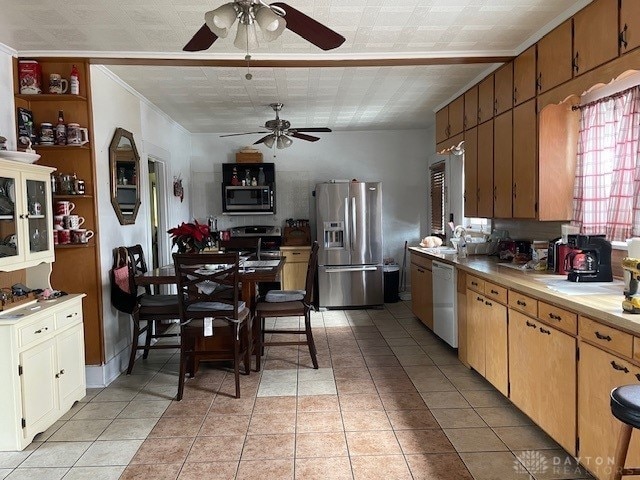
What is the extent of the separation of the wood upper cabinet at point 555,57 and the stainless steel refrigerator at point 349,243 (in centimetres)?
326

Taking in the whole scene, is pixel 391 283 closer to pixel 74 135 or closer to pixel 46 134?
pixel 74 135

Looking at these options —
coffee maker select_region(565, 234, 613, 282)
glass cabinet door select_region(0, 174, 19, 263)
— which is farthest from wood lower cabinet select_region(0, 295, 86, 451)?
coffee maker select_region(565, 234, 613, 282)

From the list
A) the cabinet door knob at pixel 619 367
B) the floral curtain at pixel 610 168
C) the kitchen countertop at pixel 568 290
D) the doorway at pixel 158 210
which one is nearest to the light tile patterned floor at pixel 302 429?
the cabinet door knob at pixel 619 367

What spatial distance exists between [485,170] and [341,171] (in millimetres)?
3092

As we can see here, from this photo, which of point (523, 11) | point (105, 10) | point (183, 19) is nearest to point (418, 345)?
point (523, 11)

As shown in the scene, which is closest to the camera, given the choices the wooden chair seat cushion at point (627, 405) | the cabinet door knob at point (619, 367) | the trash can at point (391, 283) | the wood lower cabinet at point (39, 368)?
the wooden chair seat cushion at point (627, 405)

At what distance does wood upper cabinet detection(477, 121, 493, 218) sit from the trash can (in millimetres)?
2436

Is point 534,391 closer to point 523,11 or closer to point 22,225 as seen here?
point 523,11

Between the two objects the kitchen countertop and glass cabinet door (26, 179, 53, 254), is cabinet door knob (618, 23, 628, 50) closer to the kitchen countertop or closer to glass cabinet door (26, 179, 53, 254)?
the kitchen countertop

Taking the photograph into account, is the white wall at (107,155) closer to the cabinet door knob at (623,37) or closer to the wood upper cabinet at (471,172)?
the wood upper cabinet at (471,172)

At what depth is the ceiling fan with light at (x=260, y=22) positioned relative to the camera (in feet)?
6.42

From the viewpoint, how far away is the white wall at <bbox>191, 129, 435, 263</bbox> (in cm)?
709

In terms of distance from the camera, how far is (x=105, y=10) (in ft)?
9.23

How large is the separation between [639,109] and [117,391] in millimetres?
3958
